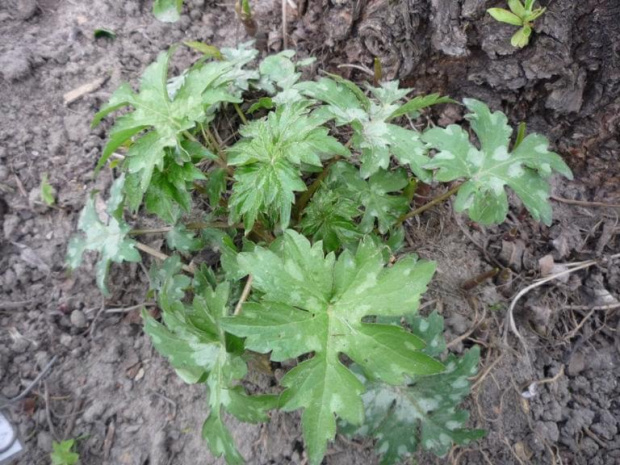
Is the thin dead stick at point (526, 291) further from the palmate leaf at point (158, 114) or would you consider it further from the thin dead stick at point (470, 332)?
the palmate leaf at point (158, 114)

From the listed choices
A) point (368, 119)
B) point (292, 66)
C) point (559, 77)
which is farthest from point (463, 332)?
point (292, 66)

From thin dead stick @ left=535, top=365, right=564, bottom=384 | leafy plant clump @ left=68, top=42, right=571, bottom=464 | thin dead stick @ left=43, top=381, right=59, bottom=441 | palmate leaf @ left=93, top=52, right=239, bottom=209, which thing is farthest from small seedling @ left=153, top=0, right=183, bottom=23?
thin dead stick @ left=535, top=365, right=564, bottom=384

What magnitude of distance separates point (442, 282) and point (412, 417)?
0.60 m

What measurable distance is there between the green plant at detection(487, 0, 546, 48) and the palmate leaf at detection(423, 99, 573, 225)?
378mm

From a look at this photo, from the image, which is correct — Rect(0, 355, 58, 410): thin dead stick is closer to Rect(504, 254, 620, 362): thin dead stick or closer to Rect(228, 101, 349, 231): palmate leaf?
Rect(228, 101, 349, 231): palmate leaf

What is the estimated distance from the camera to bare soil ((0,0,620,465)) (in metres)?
1.84

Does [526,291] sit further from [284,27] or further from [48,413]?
[48,413]

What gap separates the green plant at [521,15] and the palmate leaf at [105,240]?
162 cm

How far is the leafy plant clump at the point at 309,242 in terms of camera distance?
1.37 meters

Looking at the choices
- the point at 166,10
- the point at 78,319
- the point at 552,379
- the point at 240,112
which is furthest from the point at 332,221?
the point at 166,10

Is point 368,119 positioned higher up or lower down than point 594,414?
higher up

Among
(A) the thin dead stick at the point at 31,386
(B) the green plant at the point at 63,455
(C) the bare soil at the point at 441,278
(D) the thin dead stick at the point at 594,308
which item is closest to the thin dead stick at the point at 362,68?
(C) the bare soil at the point at 441,278

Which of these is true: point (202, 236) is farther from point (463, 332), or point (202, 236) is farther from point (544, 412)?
point (544, 412)

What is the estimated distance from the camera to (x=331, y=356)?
4.56 ft
